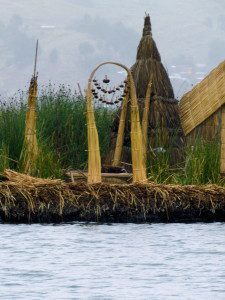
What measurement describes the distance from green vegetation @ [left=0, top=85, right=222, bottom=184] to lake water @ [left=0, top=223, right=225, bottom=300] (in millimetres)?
1022

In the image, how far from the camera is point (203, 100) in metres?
29.5

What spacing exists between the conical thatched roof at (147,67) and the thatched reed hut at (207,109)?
1139 millimetres

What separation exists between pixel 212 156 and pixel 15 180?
3711mm

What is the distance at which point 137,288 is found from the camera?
1911cm

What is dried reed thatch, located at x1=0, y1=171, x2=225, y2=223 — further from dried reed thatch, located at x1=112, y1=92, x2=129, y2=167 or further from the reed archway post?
dried reed thatch, located at x1=112, y1=92, x2=129, y2=167

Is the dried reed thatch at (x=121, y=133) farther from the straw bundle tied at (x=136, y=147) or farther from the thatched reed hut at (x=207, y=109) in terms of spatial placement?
the thatched reed hut at (x=207, y=109)

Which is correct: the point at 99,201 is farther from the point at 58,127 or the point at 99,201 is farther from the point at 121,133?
the point at 58,127

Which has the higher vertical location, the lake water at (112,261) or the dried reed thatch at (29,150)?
the dried reed thatch at (29,150)

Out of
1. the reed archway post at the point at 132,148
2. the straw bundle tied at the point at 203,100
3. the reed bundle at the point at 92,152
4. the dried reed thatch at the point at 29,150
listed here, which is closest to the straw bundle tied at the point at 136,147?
the reed archway post at the point at 132,148

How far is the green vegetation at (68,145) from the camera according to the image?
25844 mm

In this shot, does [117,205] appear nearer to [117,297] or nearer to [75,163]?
[75,163]

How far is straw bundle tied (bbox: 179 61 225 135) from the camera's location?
1144 inches

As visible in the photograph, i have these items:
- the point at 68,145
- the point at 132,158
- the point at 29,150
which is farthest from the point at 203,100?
the point at 29,150

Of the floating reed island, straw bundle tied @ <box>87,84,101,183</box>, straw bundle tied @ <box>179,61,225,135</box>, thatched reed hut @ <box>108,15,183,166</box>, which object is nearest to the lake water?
the floating reed island
